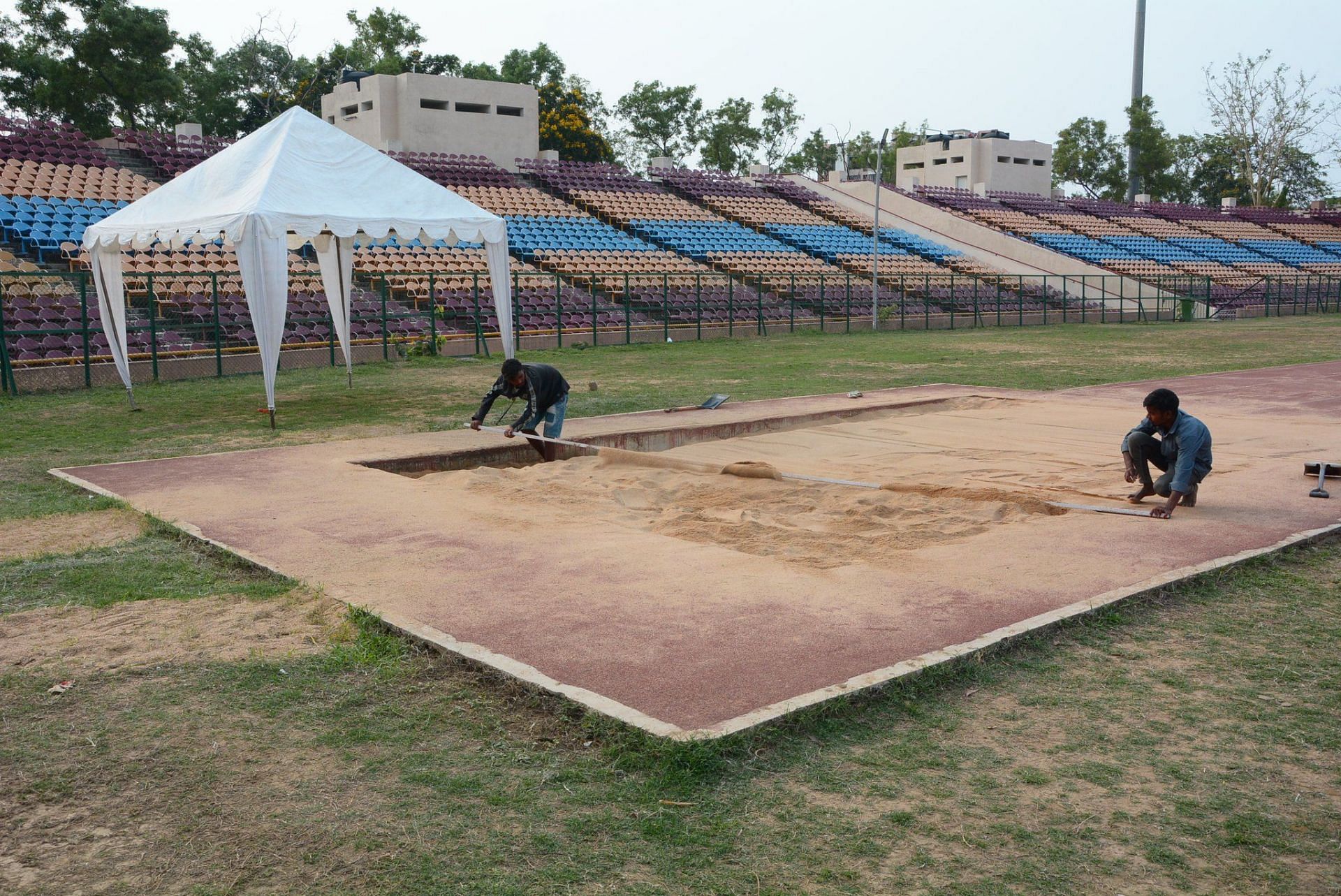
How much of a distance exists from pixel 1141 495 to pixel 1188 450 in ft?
1.88

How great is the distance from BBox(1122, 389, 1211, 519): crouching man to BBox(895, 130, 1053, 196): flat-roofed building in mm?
56243

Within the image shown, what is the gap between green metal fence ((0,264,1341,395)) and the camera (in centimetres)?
1892

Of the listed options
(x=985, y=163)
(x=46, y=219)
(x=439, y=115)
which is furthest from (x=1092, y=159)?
(x=46, y=219)

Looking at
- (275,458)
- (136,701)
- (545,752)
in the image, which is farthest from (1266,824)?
(275,458)

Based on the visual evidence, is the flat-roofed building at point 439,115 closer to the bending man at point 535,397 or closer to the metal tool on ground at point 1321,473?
the bending man at point 535,397

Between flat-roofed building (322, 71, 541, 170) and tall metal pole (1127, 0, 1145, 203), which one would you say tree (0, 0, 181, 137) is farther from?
tall metal pole (1127, 0, 1145, 203)

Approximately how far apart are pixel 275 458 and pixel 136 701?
6308 mm

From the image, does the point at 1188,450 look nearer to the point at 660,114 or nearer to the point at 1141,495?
the point at 1141,495

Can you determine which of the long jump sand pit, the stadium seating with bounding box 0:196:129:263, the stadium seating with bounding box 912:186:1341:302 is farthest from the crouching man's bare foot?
the stadium seating with bounding box 912:186:1341:302

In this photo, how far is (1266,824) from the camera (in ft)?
11.8

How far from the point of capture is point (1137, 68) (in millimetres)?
75250

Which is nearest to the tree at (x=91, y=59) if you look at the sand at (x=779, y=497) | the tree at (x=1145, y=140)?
the sand at (x=779, y=497)

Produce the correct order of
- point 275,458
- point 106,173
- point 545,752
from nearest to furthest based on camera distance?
point 545,752 → point 275,458 → point 106,173

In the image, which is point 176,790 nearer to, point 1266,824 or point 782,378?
point 1266,824
